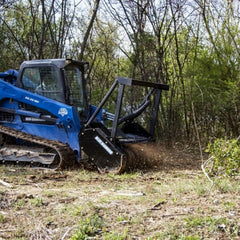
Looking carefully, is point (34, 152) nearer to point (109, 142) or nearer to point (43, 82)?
point (43, 82)

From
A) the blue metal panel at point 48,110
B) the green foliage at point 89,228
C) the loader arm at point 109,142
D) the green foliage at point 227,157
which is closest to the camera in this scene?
the green foliage at point 89,228

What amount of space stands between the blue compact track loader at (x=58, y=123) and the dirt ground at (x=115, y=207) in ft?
1.84

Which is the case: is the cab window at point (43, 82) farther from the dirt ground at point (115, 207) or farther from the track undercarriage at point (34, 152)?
the dirt ground at point (115, 207)

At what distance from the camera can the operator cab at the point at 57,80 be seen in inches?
345

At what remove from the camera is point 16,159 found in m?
8.83

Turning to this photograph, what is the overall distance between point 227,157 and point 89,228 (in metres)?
3.09

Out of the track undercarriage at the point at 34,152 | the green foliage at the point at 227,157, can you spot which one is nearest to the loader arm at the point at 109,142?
the track undercarriage at the point at 34,152

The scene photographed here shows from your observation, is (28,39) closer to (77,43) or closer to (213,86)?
(77,43)

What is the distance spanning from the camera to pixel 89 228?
14.1ft

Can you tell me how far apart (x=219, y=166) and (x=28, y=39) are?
393 inches

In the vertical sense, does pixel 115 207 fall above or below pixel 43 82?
below

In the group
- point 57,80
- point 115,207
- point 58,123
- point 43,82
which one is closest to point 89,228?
point 115,207

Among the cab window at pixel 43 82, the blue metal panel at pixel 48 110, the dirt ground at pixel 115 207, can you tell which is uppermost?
the cab window at pixel 43 82

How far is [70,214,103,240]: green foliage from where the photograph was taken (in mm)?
4141
